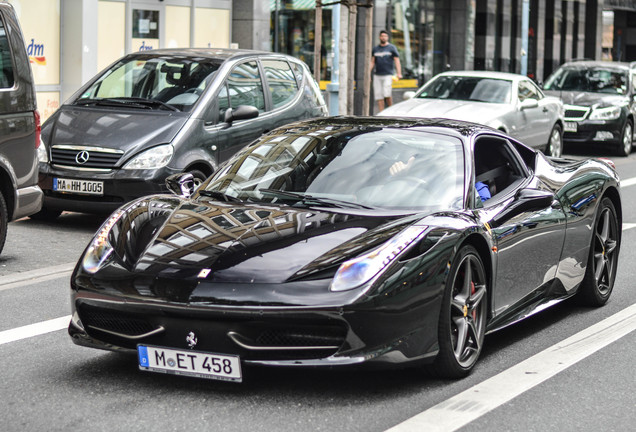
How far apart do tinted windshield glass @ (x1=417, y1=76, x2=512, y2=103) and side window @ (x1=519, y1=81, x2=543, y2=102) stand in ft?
0.87

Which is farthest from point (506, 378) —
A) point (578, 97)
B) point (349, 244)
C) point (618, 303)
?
point (578, 97)

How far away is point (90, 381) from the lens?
5.53m

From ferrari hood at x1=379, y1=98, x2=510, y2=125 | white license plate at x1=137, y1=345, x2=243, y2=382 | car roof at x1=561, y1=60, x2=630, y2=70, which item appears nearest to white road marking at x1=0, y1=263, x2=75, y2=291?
white license plate at x1=137, y1=345, x2=243, y2=382

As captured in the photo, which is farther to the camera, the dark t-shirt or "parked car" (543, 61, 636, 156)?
the dark t-shirt

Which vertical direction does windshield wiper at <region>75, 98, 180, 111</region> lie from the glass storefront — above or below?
below

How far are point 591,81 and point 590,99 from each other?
0.90m

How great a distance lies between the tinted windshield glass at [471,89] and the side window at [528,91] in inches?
10.4

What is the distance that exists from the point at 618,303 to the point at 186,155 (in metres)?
4.52

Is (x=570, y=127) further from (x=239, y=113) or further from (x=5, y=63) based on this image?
(x=5, y=63)

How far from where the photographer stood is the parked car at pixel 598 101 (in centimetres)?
2141

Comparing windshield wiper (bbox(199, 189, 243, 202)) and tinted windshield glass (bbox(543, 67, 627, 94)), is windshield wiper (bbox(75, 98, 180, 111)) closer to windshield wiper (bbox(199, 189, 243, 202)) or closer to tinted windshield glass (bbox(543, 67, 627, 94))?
windshield wiper (bbox(199, 189, 243, 202))

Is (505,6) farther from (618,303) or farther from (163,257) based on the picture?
(163,257)

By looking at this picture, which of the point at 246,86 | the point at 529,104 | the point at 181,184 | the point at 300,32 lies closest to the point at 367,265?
the point at 181,184

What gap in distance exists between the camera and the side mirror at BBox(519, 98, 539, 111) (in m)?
18.0
